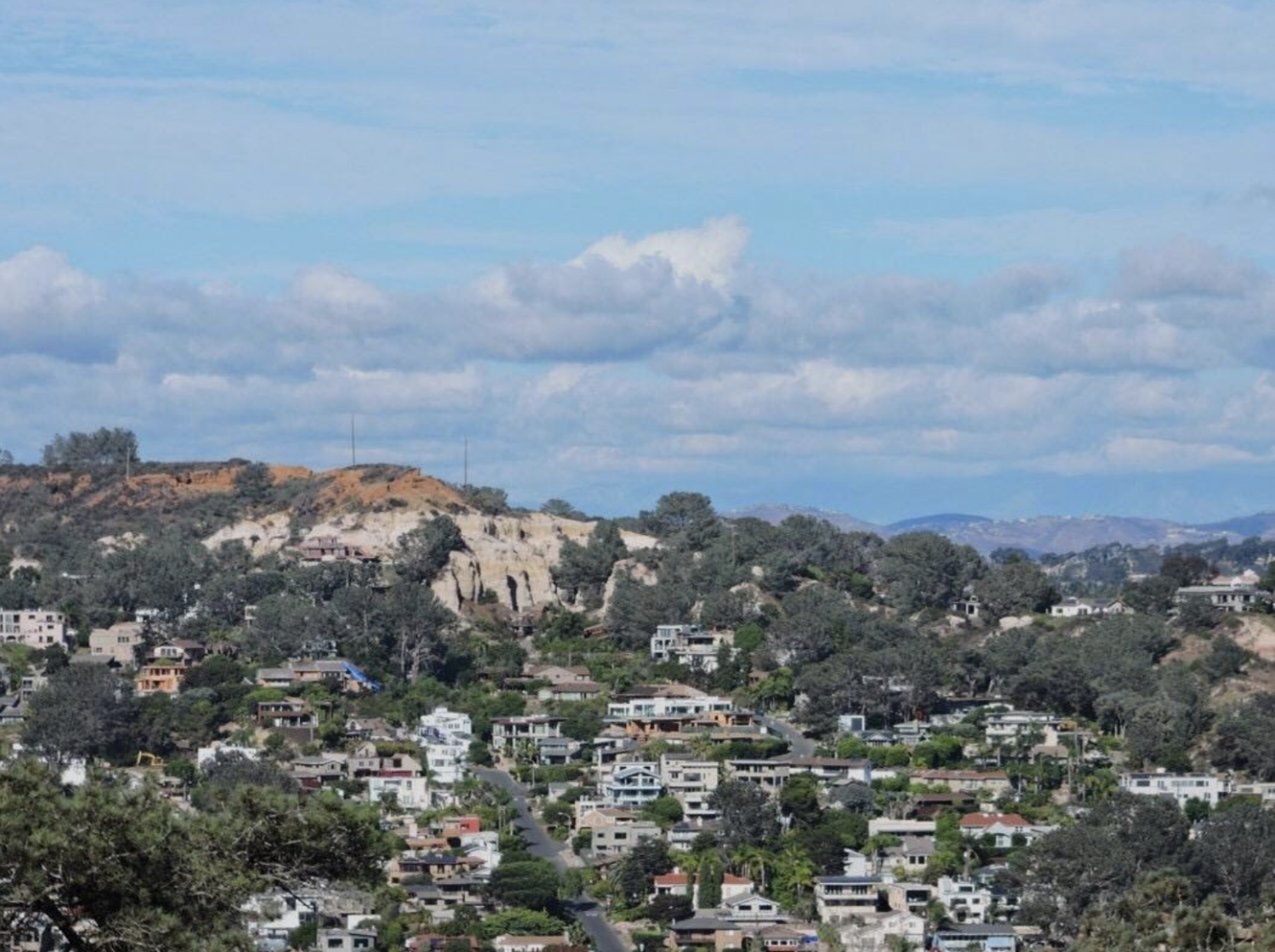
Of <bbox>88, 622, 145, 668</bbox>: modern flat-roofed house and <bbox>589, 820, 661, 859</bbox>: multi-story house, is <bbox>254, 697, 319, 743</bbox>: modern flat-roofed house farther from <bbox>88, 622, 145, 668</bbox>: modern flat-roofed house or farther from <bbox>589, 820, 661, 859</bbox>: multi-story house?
<bbox>589, 820, 661, 859</bbox>: multi-story house

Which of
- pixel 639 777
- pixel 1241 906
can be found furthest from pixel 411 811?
pixel 1241 906

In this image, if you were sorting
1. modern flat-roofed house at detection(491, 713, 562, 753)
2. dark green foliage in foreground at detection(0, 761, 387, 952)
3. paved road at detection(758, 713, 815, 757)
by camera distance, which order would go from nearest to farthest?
dark green foliage in foreground at detection(0, 761, 387, 952), paved road at detection(758, 713, 815, 757), modern flat-roofed house at detection(491, 713, 562, 753)

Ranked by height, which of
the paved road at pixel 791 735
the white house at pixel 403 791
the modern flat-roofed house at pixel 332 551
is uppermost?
the modern flat-roofed house at pixel 332 551

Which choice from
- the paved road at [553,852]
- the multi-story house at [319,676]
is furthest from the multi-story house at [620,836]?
the multi-story house at [319,676]

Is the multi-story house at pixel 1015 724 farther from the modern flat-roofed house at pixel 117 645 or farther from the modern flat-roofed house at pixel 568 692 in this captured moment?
the modern flat-roofed house at pixel 117 645

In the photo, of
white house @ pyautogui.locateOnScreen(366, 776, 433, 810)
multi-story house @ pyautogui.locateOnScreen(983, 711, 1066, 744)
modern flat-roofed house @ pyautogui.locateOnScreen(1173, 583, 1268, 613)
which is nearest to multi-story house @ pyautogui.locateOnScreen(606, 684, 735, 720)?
multi-story house @ pyautogui.locateOnScreen(983, 711, 1066, 744)

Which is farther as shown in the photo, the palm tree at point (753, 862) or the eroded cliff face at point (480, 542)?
the eroded cliff face at point (480, 542)
